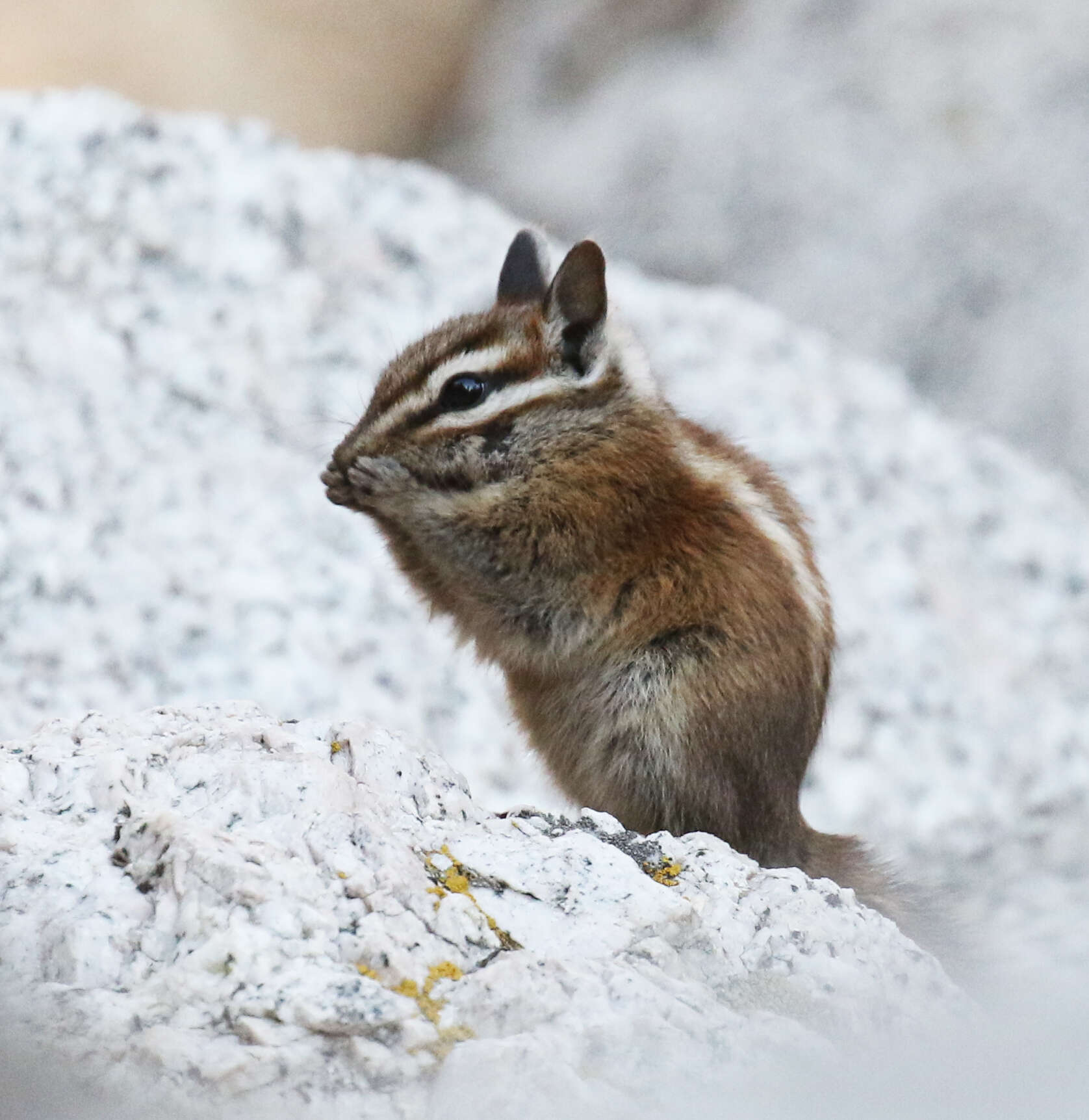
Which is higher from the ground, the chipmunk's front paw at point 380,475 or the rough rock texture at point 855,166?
the rough rock texture at point 855,166

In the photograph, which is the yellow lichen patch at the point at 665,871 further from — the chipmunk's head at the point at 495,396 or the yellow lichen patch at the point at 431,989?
the chipmunk's head at the point at 495,396

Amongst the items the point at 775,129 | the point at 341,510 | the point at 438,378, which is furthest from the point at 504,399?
the point at 775,129

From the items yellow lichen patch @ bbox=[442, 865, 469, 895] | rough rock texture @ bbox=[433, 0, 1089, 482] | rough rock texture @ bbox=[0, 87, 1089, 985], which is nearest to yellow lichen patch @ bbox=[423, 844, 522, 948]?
yellow lichen patch @ bbox=[442, 865, 469, 895]

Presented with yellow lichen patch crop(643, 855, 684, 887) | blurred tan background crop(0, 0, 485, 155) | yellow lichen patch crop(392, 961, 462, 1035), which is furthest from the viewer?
blurred tan background crop(0, 0, 485, 155)

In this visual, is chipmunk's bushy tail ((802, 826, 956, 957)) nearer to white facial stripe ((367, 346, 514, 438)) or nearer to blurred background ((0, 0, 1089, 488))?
white facial stripe ((367, 346, 514, 438))

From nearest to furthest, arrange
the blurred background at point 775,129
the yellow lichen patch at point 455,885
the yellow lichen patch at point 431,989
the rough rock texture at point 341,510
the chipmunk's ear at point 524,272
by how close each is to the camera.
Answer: the yellow lichen patch at point 431,989 < the yellow lichen patch at point 455,885 < the chipmunk's ear at point 524,272 < the rough rock texture at point 341,510 < the blurred background at point 775,129

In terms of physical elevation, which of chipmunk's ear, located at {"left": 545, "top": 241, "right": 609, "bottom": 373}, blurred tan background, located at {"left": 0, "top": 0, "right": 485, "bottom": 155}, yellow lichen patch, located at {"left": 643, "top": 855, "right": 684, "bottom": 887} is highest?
blurred tan background, located at {"left": 0, "top": 0, "right": 485, "bottom": 155}

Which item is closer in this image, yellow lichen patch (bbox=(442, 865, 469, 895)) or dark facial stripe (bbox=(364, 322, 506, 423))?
yellow lichen patch (bbox=(442, 865, 469, 895))

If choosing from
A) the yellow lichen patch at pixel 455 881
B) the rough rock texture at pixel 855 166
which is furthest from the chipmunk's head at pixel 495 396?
the rough rock texture at pixel 855 166

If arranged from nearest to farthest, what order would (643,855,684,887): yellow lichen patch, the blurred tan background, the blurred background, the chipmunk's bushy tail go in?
(643,855,684,887): yellow lichen patch
the chipmunk's bushy tail
the blurred tan background
the blurred background
